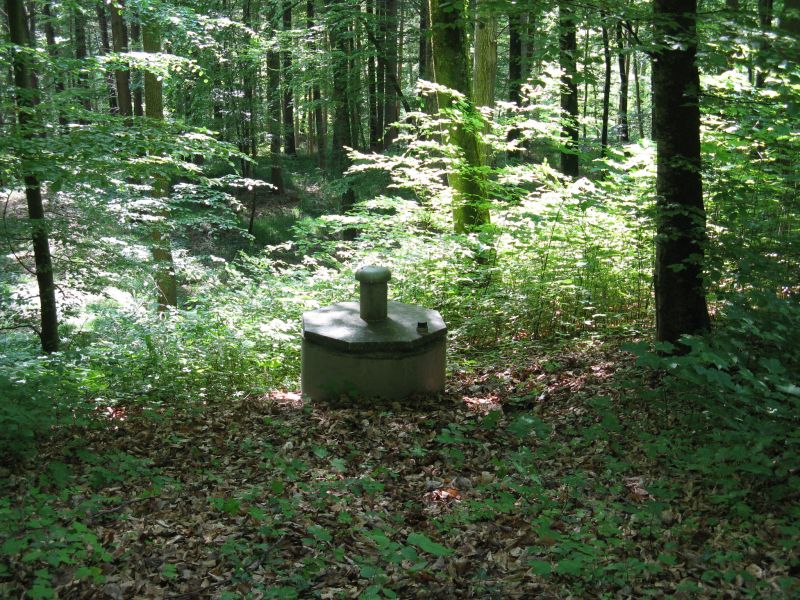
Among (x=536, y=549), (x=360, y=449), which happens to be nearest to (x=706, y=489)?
(x=536, y=549)

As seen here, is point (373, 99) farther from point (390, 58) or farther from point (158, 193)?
point (158, 193)

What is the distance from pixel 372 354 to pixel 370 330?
0.28 meters

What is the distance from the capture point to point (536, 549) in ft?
11.2

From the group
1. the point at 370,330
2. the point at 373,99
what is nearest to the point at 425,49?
the point at 373,99

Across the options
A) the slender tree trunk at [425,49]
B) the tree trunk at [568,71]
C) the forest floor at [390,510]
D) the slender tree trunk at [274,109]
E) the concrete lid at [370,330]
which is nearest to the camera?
the forest floor at [390,510]

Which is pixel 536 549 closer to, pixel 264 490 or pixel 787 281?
pixel 264 490

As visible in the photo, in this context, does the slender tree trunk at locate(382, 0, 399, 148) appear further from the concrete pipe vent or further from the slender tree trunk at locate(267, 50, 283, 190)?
the concrete pipe vent

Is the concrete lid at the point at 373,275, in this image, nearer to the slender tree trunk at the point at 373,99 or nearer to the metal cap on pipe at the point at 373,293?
the metal cap on pipe at the point at 373,293

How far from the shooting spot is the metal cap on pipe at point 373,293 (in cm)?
625

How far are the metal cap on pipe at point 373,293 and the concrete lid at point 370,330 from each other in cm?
8

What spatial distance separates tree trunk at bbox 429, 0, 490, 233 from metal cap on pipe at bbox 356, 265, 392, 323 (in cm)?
325

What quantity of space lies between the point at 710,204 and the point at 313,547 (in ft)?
19.5

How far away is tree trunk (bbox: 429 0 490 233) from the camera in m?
9.30

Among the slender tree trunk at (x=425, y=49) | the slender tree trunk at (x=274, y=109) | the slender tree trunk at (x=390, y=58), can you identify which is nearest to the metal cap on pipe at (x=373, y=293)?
the slender tree trunk at (x=390, y=58)
